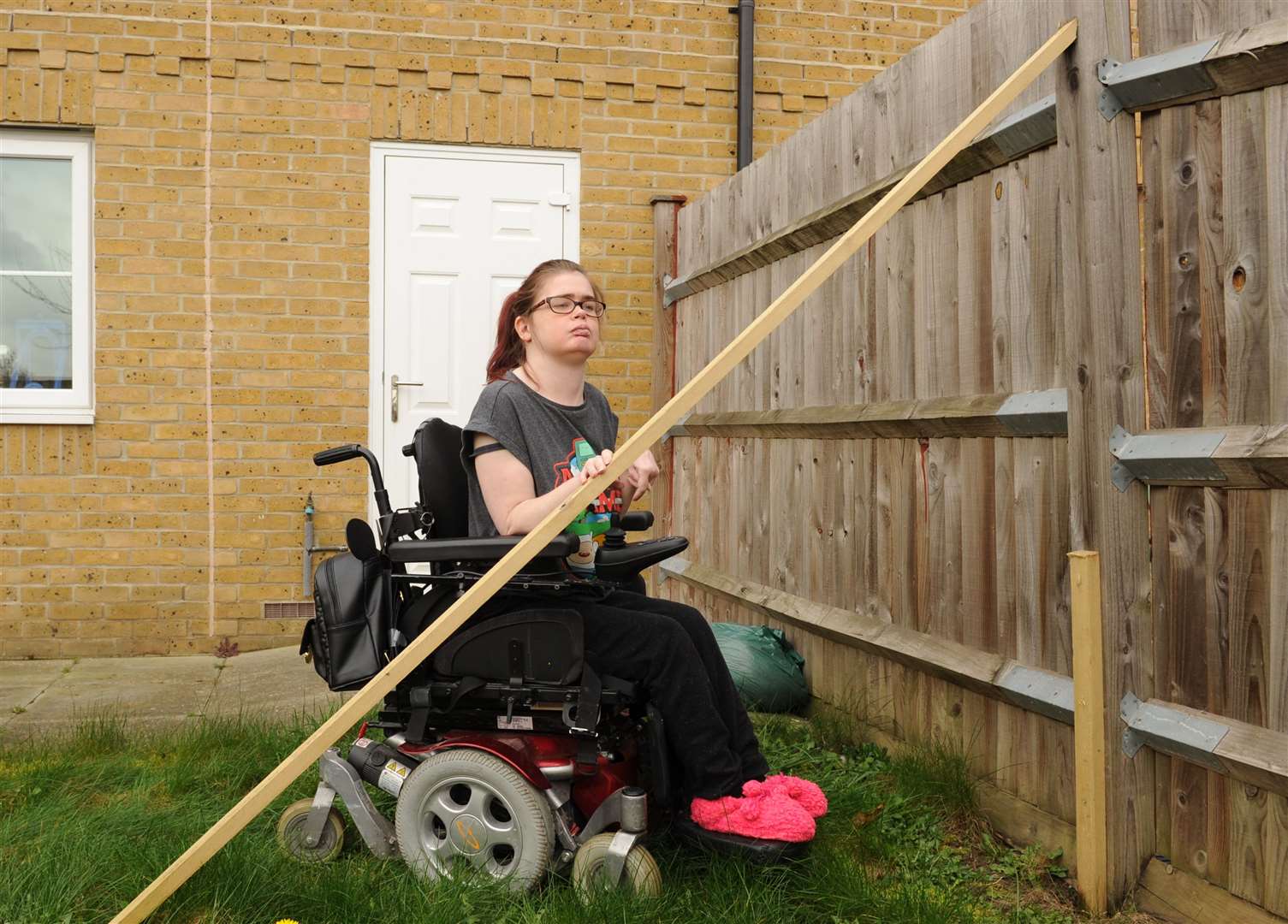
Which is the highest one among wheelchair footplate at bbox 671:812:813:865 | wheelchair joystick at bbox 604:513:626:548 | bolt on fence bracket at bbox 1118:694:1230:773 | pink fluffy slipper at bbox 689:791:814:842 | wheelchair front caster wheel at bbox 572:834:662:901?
wheelchair joystick at bbox 604:513:626:548

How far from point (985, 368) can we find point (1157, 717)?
111 cm

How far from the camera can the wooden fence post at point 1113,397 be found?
2691mm

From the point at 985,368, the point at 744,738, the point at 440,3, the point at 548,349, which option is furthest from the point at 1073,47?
the point at 440,3

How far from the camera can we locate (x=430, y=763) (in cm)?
273

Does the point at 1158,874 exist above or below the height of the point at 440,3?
below

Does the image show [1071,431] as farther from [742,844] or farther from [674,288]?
[674,288]

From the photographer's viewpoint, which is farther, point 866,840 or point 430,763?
point 866,840

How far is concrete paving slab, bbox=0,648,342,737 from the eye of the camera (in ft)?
15.6

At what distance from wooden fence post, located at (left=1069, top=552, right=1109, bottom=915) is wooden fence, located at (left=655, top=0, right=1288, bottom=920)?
12mm

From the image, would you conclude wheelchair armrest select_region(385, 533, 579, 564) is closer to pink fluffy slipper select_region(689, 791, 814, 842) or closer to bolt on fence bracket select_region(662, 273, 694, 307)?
pink fluffy slipper select_region(689, 791, 814, 842)

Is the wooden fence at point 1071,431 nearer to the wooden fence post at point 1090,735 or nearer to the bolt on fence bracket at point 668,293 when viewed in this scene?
the wooden fence post at point 1090,735

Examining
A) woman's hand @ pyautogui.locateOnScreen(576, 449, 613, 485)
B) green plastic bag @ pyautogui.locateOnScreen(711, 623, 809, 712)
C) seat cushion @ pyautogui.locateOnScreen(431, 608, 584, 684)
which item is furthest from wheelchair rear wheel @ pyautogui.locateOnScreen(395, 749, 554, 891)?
green plastic bag @ pyautogui.locateOnScreen(711, 623, 809, 712)

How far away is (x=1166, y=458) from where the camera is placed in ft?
8.46

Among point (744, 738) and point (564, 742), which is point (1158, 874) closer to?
point (744, 738)
